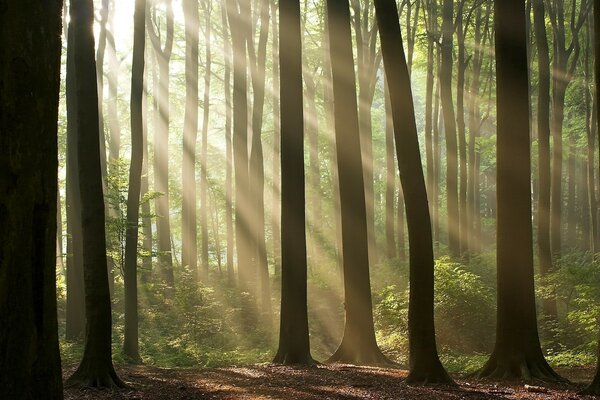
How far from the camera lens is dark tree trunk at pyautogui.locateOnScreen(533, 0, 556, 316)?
19172mm

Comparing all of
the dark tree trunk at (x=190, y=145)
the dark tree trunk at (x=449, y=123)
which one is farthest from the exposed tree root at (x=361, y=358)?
the dark tree trunk at (x=190, y=145)

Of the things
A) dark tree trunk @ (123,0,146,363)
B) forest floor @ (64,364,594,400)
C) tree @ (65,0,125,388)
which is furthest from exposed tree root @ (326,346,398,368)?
dark tree trunk @ (123,0,146,363)

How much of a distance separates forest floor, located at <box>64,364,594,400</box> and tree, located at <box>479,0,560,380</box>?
592 millimetres

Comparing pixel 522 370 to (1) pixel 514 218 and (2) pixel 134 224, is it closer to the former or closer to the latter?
(1) pixel 514 218

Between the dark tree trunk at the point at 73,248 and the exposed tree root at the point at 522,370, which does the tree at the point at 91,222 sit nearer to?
the exposed tree root at the point at 522,370

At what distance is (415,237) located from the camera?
10391 mm

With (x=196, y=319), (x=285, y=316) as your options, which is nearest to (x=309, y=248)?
(x=196, y=319)

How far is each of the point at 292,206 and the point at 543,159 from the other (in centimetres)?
1059

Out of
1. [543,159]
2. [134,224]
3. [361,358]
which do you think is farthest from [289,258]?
[543,159]

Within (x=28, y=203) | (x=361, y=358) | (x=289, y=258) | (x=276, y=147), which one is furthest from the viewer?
(x=276, y=147)

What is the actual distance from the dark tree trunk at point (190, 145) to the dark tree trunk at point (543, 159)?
1508 centimetres

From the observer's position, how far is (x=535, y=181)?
38875mm

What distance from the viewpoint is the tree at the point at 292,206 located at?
13.2 meters

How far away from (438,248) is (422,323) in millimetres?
19385
